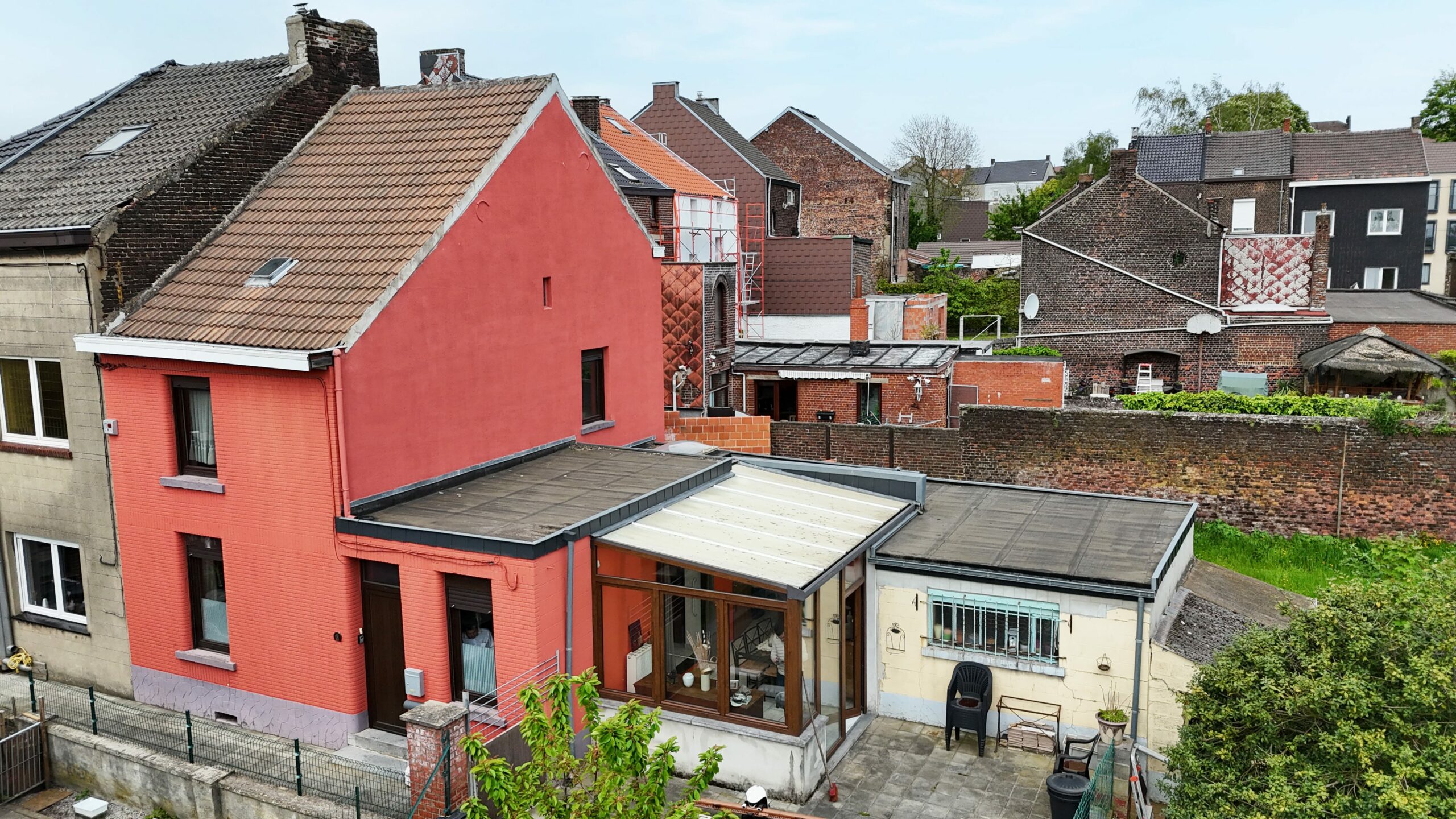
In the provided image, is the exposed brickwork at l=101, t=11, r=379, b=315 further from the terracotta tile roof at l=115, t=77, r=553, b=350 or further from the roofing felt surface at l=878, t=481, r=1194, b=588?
the roofing felt surface at l=878, t=481, r=1194, b=588

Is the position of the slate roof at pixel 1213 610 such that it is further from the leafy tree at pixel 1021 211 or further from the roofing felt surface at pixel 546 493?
the leafy tree at pixel 1021 211

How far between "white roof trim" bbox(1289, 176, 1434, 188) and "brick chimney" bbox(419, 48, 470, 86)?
4025 centimetres

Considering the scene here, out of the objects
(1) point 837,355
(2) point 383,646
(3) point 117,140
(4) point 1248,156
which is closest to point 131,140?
(3) point 117,140

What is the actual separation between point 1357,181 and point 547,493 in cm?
4596

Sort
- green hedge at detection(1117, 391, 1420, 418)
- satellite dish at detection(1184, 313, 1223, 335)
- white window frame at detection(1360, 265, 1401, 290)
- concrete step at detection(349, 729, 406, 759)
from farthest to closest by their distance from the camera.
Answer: white window frame at detection(1360, 265, 1401, 290) → satellite dish at detection(1184, 313, 1223, 335) → green hedge at detection(1117, 391, 1420, 418) → concrete step at detection(349, 729, 406, 759)

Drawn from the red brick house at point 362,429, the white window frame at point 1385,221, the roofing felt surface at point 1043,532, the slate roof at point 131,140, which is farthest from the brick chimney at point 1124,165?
the slate roof at point 131,140

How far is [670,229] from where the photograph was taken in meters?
28.5

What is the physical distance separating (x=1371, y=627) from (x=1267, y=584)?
871cm

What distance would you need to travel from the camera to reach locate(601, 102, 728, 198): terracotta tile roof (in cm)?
3056

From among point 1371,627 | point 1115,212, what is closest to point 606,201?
point 1371,627

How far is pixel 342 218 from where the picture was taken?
524 inches

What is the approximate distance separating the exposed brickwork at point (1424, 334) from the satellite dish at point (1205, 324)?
4.45 metres

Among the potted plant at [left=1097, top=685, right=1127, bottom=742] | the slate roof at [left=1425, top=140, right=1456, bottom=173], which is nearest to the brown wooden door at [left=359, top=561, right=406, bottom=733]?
the potted plant at [left=1097, top=685, right=1127, bottom=742]

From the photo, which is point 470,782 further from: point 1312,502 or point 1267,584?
point 1312,502
